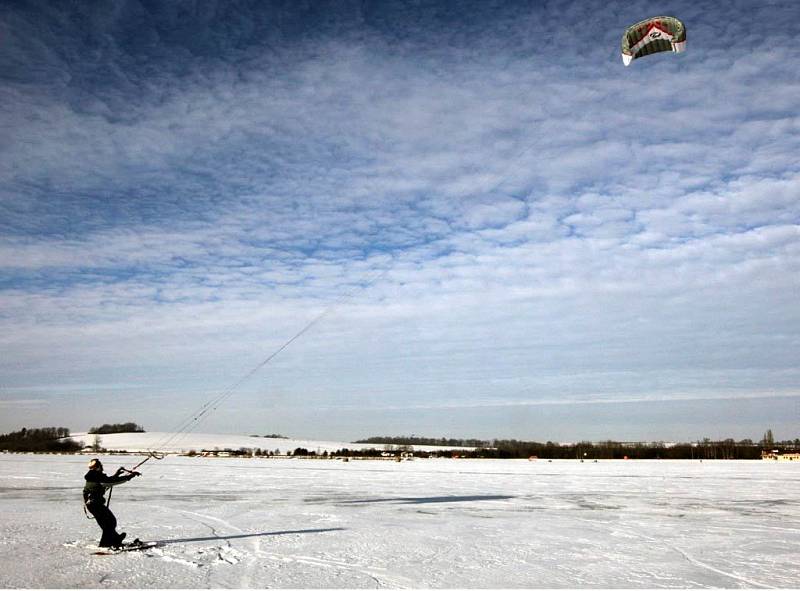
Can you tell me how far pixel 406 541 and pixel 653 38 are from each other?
36.5 ft

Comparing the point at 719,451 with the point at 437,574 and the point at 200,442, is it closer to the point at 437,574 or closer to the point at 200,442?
the point at 200,442

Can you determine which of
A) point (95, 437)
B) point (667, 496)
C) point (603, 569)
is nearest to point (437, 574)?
point (603, 569)

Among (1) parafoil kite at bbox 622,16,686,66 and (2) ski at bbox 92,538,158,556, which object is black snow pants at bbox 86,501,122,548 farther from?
(1) parafoil kite at bbox 622,16,686,66

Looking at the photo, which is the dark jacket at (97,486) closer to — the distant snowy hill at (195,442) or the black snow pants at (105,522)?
the black snow pants at (105,522)

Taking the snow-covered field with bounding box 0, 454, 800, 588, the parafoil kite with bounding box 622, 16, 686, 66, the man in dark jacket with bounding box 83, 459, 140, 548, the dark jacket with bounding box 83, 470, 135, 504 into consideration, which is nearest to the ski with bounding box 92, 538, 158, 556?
the man in dark jacket with bounding box 83, 459, 140, 548

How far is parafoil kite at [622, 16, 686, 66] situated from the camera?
13305mm

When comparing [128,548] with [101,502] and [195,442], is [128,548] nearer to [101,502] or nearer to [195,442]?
[101,502]

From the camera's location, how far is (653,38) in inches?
532

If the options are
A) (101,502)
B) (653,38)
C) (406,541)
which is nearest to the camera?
(101,502)

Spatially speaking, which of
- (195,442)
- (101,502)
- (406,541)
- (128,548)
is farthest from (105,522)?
(195,442)

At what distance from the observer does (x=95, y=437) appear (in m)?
125

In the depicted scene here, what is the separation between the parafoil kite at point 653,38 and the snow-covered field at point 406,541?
30.6 ft

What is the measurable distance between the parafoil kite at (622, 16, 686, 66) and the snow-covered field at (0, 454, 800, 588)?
9.33 metres

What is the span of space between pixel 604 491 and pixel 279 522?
11.8 m
